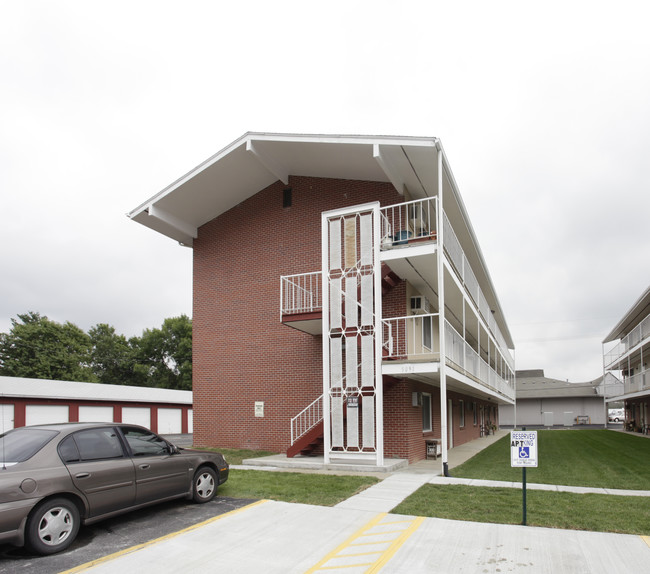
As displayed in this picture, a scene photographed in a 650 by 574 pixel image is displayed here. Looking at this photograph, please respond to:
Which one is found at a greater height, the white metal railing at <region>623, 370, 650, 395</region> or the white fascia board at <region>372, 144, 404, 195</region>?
the white fascia board at <region>372, 144, 404, 195</region>

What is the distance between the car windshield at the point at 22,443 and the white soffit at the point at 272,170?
30.9ft

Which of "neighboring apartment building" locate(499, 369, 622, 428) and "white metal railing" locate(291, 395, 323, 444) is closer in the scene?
"white metal railing" locate(291, 395, 323, 444)

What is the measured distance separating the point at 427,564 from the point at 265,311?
12.0m

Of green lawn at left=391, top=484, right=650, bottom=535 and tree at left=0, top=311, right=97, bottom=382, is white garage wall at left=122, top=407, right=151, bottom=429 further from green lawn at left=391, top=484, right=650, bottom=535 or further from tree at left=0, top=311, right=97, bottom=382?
green lawn at left=391, top=484, right=650, bottom=535

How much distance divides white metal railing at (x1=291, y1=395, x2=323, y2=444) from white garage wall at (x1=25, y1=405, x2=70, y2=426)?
1493cm

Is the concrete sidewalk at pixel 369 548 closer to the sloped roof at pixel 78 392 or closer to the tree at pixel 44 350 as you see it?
the sloped roof at pixel 78 392

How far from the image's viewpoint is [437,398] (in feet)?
59.3

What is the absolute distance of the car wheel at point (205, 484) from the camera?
27.9 ft

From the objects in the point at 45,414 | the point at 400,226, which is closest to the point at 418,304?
the point at 400,226

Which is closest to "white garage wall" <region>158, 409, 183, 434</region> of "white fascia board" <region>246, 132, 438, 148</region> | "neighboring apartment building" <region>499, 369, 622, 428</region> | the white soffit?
the white soffit

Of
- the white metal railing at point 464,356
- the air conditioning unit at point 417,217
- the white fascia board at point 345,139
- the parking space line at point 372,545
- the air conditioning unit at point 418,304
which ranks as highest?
the white fascia board at point 345,139

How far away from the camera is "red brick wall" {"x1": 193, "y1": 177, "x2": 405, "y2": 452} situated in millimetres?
16297

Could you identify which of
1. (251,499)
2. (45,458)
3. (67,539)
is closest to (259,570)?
(67,539)

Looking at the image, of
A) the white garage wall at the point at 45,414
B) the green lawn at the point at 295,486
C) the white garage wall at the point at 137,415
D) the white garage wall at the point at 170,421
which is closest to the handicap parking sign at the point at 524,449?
the green lawn at the point at 295,486
